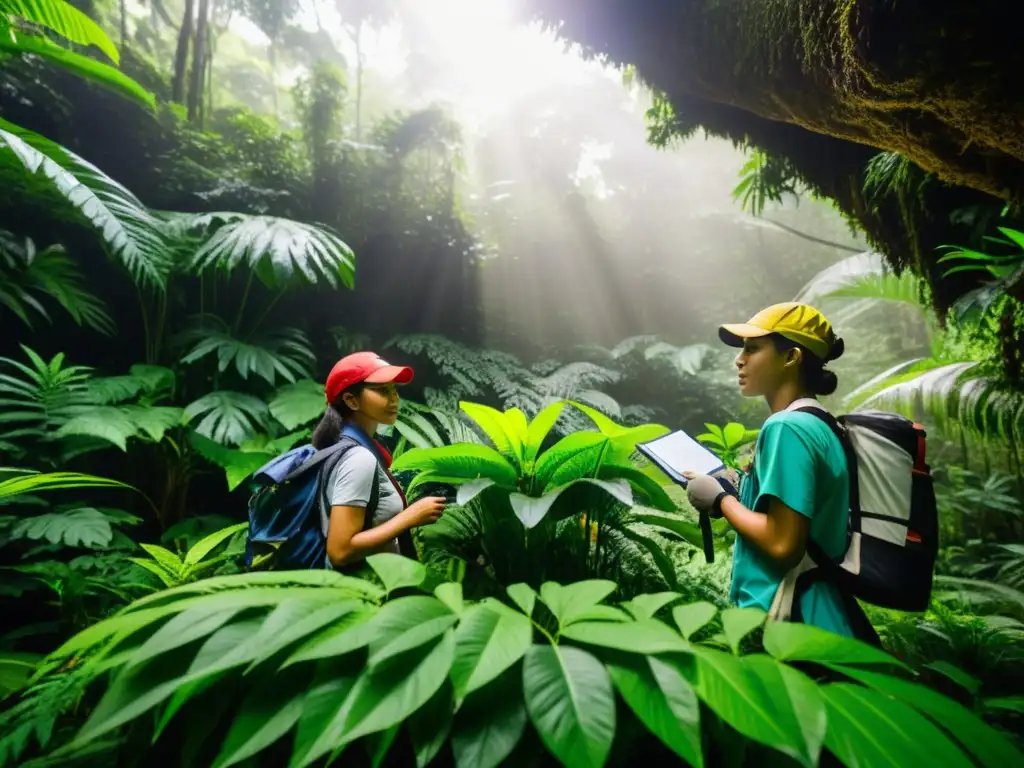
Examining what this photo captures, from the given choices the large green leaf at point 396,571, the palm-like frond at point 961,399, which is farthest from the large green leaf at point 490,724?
the palm-like frond at point 961,399

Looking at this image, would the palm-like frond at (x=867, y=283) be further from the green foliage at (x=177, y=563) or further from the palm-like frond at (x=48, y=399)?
the palm-like frond at (x=48, y=399)

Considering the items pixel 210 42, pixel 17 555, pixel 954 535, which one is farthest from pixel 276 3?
pixel 954 535

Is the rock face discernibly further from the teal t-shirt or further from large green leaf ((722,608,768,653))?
large green leaf ((722,608,768,653))

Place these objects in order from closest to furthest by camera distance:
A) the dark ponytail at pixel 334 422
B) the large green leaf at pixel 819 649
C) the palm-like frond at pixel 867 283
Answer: the large green leaf at pixel 819 649 < the dark ponytail at pixel 334 422 < the palm-like frond at pixel 867 283

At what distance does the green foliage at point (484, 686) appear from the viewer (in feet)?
1.98

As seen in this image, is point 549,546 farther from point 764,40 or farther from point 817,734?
point 764,40

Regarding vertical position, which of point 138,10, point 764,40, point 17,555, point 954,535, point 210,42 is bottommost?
point 17,555

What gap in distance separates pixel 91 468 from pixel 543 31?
167 inches

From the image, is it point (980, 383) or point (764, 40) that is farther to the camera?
point (980, 383)

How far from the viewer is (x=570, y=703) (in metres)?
0.63

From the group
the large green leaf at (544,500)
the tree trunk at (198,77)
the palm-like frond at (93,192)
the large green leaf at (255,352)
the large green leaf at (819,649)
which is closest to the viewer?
the large green leaf at (819,649)

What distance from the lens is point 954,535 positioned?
19.6 ft

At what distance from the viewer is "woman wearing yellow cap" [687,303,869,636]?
1135 millimetres

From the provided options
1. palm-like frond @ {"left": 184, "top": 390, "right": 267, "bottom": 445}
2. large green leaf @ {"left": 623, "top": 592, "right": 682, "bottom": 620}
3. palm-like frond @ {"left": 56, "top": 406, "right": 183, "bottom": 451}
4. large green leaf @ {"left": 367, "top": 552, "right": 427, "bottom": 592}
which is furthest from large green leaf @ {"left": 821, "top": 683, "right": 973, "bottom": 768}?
palm-like frond @ {"left": 184, "top": 390, "right": 267, "bottom": 445}
